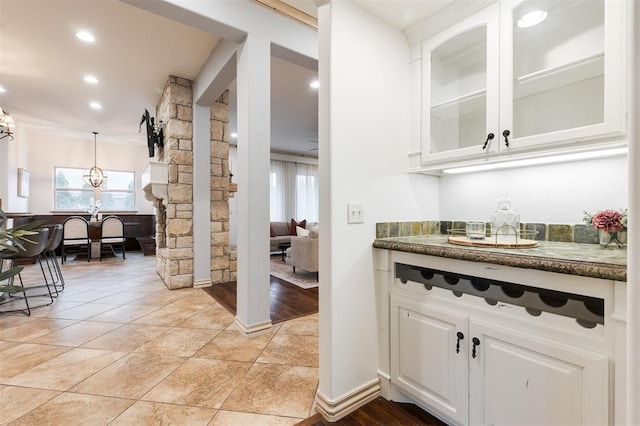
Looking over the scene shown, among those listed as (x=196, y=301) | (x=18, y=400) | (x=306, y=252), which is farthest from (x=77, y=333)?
(x=306, y=252)

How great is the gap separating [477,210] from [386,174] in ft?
2.20

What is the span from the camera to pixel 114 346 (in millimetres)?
2311

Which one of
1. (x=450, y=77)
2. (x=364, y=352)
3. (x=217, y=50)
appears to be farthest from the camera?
(x=217, y=50)

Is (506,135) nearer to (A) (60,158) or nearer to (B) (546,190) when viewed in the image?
(B) (546,190)

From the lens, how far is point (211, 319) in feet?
9.45

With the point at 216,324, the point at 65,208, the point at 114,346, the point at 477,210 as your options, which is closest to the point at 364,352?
the point at 477,210

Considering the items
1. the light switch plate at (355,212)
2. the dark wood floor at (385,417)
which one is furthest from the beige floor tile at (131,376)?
the light switch plate at (355,212)

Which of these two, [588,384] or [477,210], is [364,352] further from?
[477,210]

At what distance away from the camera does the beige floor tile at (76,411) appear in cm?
150

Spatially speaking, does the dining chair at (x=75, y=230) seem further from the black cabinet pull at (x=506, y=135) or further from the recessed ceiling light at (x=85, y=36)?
the black cabinet pull at (x=506, y=135)

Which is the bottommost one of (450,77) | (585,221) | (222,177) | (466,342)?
(466,342)

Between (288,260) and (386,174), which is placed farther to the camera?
(288,260)

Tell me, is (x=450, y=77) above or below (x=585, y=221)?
above

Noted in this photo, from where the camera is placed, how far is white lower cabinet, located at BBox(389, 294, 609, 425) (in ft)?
3.29
